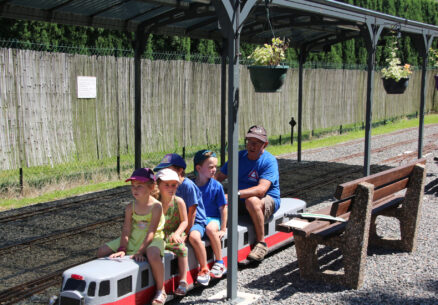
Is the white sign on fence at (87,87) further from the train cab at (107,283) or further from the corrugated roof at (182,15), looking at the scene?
the train cab at (107,283)

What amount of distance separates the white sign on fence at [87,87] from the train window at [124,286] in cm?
695

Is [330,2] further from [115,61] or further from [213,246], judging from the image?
[115,61]

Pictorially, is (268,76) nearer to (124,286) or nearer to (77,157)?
(124,286)

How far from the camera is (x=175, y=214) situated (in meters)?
5.03

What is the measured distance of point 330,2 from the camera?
768cm

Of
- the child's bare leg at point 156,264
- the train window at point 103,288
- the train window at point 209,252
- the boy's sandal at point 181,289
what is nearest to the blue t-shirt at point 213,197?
the train window at point 209,252

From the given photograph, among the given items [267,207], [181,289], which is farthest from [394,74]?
[181,289]

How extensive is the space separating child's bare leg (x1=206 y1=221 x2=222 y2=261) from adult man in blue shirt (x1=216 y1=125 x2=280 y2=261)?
59 cm

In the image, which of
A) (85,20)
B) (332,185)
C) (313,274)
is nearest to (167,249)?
(313,274)

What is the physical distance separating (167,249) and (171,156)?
85cm

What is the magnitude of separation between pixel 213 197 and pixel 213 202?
62 mm

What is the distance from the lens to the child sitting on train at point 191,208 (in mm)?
5039

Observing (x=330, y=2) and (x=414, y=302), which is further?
(x=330, y=2)

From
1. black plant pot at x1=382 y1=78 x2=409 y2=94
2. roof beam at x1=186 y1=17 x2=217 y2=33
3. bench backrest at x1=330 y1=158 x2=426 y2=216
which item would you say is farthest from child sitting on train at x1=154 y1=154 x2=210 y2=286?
black plant pot at x1=382 y1=78 x2=409 y2=94
